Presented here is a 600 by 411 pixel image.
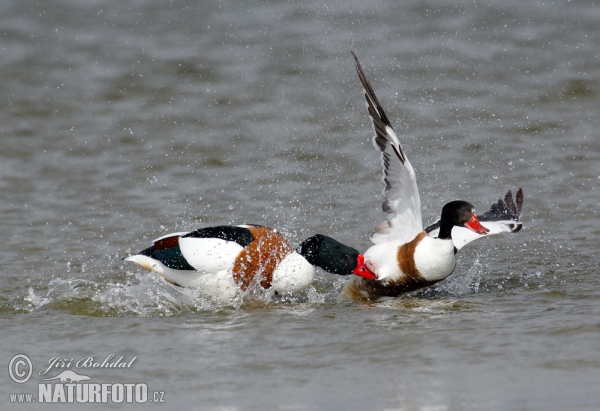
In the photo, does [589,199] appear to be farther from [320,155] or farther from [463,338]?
[463,338]

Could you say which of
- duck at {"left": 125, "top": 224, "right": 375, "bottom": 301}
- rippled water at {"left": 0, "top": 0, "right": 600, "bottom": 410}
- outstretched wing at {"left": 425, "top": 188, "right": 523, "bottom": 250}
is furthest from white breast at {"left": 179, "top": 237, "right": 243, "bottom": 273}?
outstretched wing at {"left": 425, "top": 188, "right": 523, "bottom": 250}

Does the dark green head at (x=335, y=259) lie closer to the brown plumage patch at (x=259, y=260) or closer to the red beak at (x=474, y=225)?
the brown plumage patch at (x=259, y=260)

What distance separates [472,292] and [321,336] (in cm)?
176

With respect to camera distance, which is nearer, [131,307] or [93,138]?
[131,307]

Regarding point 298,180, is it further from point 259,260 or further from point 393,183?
point 259,260

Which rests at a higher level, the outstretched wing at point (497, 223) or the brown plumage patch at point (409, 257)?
the outstretched wing at point (497, 223)

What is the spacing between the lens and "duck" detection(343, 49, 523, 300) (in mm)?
6676

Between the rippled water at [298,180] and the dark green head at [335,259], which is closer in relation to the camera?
the rippled water at [298,180]

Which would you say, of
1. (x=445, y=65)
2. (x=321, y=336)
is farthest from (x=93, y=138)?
(x=321, y=336)

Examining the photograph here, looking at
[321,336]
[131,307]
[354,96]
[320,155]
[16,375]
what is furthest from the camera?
[354,96]

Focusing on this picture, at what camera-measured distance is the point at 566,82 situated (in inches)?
480

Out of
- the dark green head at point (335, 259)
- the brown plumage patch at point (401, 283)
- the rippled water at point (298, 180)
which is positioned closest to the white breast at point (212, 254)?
the rippled water at point (298, 180)

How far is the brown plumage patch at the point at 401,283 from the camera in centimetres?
679

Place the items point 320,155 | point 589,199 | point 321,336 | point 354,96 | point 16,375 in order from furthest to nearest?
point 354,96
point 320,155
point 589,199
point 321,336
point 16,375
